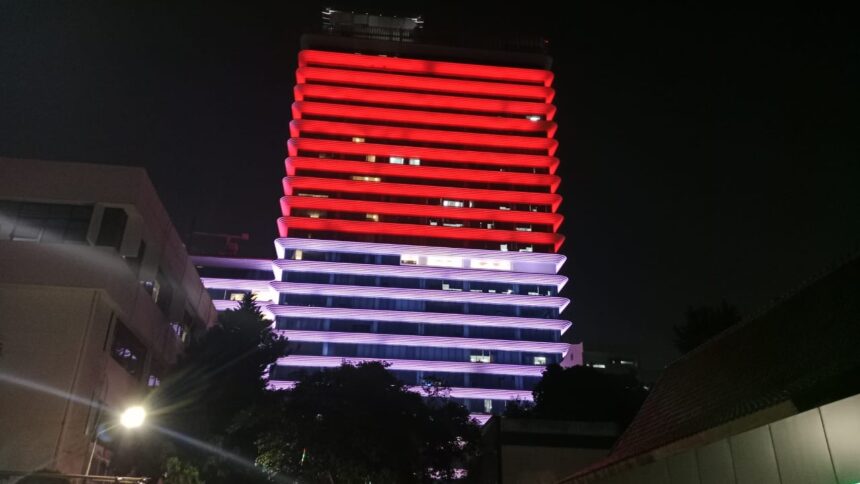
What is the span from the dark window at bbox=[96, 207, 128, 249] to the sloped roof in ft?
76.6

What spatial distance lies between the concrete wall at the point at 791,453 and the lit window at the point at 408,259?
278 feet

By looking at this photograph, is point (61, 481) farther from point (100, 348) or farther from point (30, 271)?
point (30, 271)

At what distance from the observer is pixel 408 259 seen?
9738 centimetres

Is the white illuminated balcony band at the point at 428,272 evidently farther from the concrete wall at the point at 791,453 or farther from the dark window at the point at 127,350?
the concrete wall at the point at 791,453

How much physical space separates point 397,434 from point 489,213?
2812 inches

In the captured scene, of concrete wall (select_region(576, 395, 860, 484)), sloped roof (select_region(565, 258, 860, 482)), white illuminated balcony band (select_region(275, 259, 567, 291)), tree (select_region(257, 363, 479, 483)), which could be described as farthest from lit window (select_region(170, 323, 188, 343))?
white illuminated balcony band (select_region(275, 259, 567, 291))

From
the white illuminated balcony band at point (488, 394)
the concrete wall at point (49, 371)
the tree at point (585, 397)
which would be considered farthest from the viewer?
the white illuminated balcony band at point (488, 394)

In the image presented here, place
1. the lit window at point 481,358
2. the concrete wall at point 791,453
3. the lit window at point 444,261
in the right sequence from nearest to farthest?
the concrete wall at point 791,453 → the lit window at point 481,358 → the lit window at point 444,261

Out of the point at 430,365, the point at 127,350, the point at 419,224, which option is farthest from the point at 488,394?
the point at 127,350

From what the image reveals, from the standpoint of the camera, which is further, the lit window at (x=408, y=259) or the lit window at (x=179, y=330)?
the lit window at (x=408, y=259)

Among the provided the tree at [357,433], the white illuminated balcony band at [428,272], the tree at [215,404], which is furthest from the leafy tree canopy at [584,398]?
the white illuminated balcony band at [428,272]

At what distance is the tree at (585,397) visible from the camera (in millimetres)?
53625

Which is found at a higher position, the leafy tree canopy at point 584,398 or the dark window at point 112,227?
the dark window at point 112,227

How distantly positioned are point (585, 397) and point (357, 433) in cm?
3273
